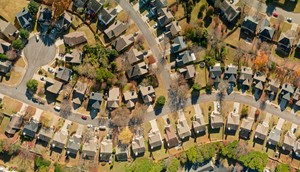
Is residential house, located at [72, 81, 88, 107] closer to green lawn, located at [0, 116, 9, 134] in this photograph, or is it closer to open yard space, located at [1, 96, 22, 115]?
open yard space, located at [1, 96, 22, 115]

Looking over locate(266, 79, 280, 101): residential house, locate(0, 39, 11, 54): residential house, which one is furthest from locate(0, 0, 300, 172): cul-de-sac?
locate(266, 79, 280, 101): residential house

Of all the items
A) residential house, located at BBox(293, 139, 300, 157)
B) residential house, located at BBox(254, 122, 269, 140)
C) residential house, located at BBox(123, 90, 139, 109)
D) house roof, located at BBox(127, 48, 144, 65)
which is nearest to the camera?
house roof, located at BBox(127, 48, 144, 65)

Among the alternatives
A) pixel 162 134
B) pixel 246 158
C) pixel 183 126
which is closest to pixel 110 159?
pixel 162 134

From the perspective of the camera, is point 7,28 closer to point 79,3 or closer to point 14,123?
point 79,3

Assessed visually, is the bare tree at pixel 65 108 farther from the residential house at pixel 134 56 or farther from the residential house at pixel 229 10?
the residential house at pixel 229 10

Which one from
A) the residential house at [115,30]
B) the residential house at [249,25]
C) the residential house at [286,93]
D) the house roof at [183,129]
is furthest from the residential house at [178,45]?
the residential house at [286,93]

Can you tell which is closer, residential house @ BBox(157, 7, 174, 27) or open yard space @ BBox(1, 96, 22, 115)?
residential house @ BBox(157, 7, 174, 27)

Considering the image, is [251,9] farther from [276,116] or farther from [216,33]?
[276,116]
